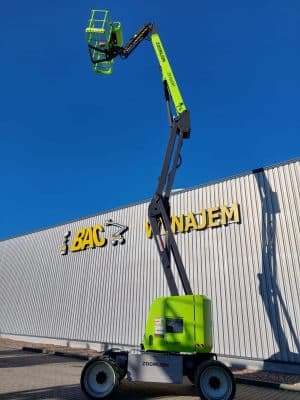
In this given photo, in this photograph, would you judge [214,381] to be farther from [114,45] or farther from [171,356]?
[114,45]

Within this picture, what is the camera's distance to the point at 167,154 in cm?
1297

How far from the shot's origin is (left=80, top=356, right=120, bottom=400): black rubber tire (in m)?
9.66

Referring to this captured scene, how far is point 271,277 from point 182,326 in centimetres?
694

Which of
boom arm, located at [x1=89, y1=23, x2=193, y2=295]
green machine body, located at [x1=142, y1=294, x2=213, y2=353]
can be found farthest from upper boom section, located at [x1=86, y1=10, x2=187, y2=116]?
green machine body, located at [x1=142, y1=294, x2=213, y2=353]

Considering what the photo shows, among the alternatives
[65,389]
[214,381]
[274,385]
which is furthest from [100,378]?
[274,385]

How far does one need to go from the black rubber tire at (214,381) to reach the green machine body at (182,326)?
519 millimetres

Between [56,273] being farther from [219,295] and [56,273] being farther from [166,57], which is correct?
[166,57]

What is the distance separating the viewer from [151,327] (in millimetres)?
10680

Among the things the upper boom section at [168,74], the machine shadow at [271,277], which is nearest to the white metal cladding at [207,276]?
the machine shadow at [271,277]

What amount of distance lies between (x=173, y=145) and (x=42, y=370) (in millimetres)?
10333

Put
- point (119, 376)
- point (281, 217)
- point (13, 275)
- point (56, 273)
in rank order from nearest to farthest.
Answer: point (119, 376) < point (281, 217) < point (56, 273) < point (13, 275)

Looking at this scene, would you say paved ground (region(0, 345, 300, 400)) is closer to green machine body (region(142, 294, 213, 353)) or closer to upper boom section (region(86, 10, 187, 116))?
green machine body (region(142, 294, 213, 353))

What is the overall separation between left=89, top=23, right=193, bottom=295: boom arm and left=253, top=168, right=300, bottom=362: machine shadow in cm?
568

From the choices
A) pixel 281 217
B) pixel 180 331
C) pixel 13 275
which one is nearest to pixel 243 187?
pixel 281 217
